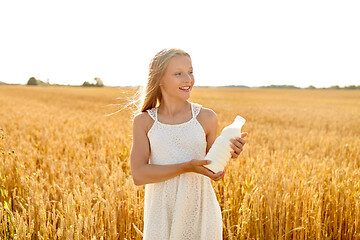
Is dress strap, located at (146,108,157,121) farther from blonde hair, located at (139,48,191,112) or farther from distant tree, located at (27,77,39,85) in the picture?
distant tree, located at (27,77,39,85)

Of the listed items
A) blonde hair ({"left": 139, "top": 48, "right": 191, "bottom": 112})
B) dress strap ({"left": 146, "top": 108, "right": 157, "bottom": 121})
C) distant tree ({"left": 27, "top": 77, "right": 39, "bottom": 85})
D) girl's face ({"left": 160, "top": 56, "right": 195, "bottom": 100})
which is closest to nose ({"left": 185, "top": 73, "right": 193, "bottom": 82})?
girl's face ({"left": 160, "top": 56, "right": 195, "bottom": 100})

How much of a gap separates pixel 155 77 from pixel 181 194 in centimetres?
69

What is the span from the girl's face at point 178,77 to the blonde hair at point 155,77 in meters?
0.03

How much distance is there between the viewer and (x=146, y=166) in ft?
5.80

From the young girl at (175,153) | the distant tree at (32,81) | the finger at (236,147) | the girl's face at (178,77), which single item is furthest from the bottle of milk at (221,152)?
the distant tree at (32,81)

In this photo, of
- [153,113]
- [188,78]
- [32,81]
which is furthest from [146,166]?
[32,81]

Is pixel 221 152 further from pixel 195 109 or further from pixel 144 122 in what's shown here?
pixel 144 122

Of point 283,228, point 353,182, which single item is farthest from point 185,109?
point 353,182

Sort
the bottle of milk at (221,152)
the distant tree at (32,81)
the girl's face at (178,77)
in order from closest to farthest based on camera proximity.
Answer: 1. the bottle of milk at (221,152)
2. the girl's face at (178,77)
3. the distant tree at (32,81)

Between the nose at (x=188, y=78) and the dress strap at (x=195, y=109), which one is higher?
the nose at (x=188, y=78)

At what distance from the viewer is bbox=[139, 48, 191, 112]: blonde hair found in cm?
181

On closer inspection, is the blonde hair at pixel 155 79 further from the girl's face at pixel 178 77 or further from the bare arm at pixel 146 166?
the bare arm at pixel 146 166

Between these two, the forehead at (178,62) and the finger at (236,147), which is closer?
the finger at (236,147)

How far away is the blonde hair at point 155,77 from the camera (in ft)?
5.94
